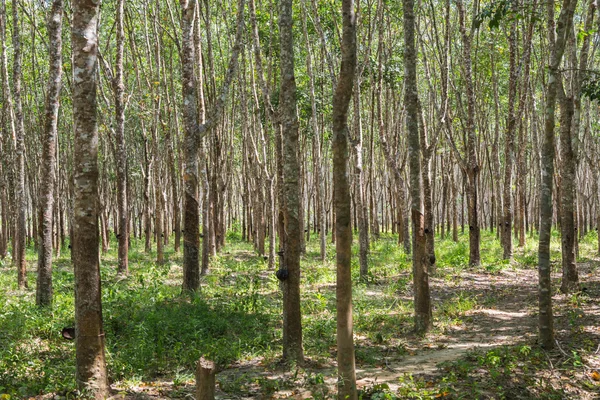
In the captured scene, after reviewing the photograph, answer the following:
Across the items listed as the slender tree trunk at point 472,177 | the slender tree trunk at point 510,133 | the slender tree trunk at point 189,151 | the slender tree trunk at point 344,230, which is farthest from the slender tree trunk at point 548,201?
the slender tree trunk at point 510,133

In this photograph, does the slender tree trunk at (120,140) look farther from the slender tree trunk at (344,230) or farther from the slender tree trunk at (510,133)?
the slender tree trunk at (510,133)

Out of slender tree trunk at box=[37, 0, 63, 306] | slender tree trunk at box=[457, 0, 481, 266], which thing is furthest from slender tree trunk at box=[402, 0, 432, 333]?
slender tree trunk at box=[457, 0, 481, 266]

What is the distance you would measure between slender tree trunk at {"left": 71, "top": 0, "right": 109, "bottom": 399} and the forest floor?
38 cm

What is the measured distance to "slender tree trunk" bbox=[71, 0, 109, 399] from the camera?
196 inches

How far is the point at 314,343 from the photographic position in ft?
23.5

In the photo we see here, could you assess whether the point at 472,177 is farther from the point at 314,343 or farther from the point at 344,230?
the point at 344,230

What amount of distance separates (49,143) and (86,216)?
15.0ft

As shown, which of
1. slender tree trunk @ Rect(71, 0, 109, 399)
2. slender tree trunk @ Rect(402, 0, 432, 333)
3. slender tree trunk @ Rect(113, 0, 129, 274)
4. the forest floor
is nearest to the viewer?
slender tree trunk @ Rect(71, 0, 109, 399)

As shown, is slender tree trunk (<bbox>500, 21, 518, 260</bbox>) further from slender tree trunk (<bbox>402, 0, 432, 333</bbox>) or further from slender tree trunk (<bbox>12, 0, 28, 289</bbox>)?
slender tree trunk (<bbox>12, 0, 28, 289</bbox>)

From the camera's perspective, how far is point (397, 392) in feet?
17.2

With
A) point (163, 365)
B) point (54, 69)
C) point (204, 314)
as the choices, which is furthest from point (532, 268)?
point (54, 69)

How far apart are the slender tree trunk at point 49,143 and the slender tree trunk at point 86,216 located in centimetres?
426

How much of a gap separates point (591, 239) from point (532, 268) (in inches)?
411

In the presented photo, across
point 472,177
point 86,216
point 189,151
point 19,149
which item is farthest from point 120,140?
point 472,177
